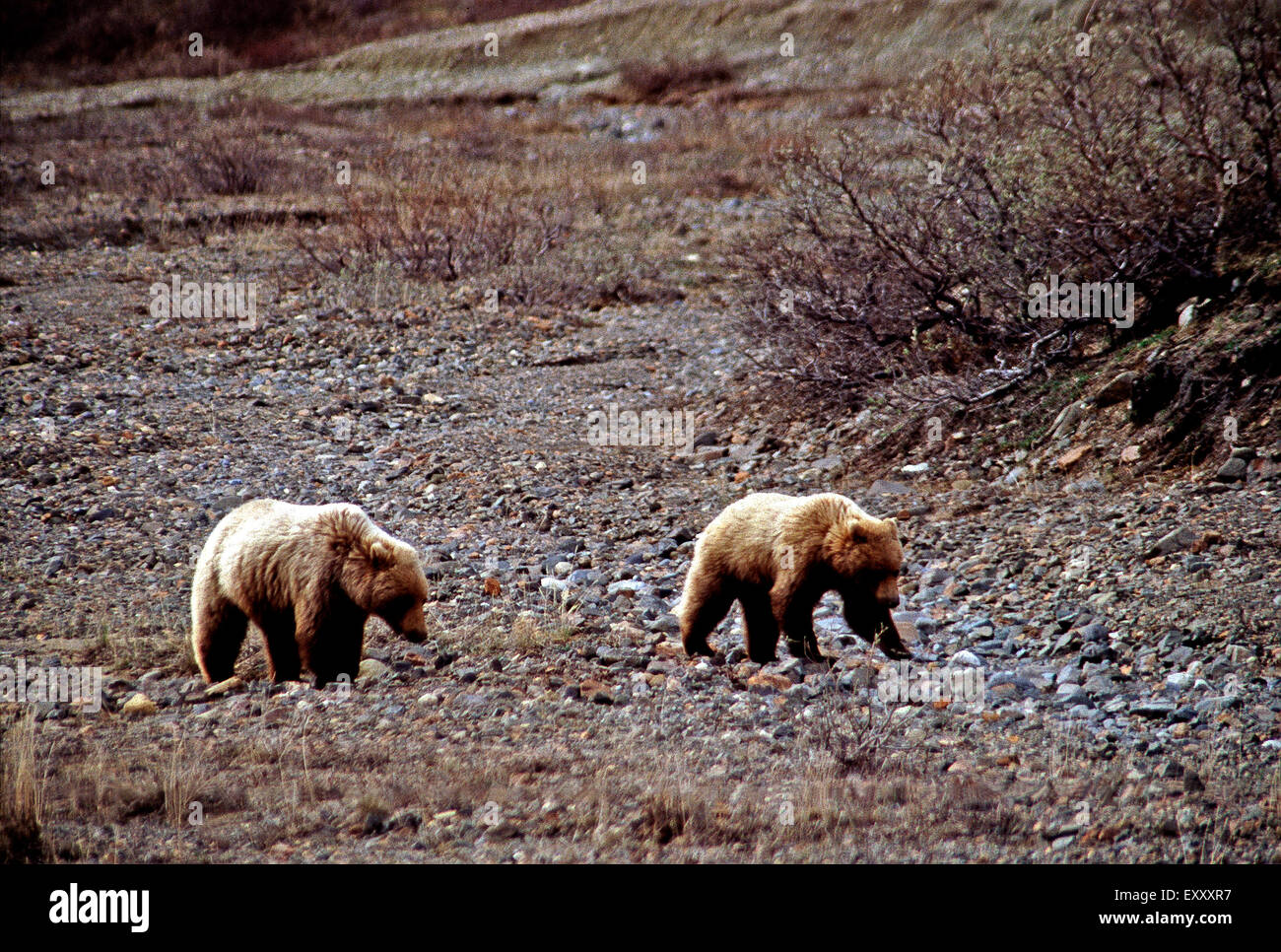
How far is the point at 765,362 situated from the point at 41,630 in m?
6.58

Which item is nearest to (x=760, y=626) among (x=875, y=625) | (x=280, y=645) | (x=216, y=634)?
(x=875, y=625)

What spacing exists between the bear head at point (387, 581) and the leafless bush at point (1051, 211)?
5.19 meters

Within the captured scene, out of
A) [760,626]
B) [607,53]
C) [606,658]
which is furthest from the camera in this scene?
[607,53]

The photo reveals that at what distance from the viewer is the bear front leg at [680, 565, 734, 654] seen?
5.95 meters

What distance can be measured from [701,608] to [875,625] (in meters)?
0.91

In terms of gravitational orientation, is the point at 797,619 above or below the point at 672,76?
below

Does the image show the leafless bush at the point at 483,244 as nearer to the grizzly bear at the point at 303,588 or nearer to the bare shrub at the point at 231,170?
the bare shrub at the point at 231,170

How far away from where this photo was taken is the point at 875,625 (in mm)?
5914

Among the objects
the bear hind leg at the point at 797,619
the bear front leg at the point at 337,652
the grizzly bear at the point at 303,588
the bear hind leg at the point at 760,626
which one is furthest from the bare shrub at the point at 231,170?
the bear hind leg at the point at 797,619

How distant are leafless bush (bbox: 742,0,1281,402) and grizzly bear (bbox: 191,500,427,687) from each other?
5257mm

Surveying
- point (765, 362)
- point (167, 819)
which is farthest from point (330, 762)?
point (765, 362)

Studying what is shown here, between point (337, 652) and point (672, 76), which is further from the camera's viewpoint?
point (672, 76)

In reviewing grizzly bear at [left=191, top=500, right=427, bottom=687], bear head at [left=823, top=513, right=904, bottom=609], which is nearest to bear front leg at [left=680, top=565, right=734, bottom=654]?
bear head at [left=823, top=513, right=904, bottom=609]

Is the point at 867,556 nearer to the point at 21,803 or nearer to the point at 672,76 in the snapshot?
the point at 21,803
